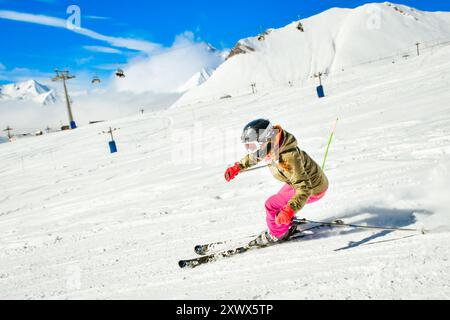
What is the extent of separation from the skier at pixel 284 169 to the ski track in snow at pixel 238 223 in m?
0.38

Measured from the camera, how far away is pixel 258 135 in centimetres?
396

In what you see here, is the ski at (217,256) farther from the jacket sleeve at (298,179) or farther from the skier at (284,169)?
the jacket sleeve at (298,179)

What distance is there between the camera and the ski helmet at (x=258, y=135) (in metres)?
3.95

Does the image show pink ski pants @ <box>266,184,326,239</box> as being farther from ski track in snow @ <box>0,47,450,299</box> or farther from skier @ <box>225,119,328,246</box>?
ski track in snow @ <box>0,47,450,299</box>

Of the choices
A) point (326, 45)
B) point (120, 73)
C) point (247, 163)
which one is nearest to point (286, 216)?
point (247, 163)

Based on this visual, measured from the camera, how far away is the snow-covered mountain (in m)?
122

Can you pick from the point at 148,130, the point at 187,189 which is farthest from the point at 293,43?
the point at 187,189

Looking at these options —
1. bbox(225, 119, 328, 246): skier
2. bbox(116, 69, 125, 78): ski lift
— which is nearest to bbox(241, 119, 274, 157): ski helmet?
bbox(225, 119, 328, 246): skier

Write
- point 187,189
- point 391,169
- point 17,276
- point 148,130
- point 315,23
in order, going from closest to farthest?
point 17,276
point 391,169
point 187,189
point 148,130
point 315,23

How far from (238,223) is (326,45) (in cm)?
14130

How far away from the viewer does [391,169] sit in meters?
6.31

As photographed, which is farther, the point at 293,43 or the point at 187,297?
the point at 293,43

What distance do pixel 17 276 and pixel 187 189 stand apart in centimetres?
397
